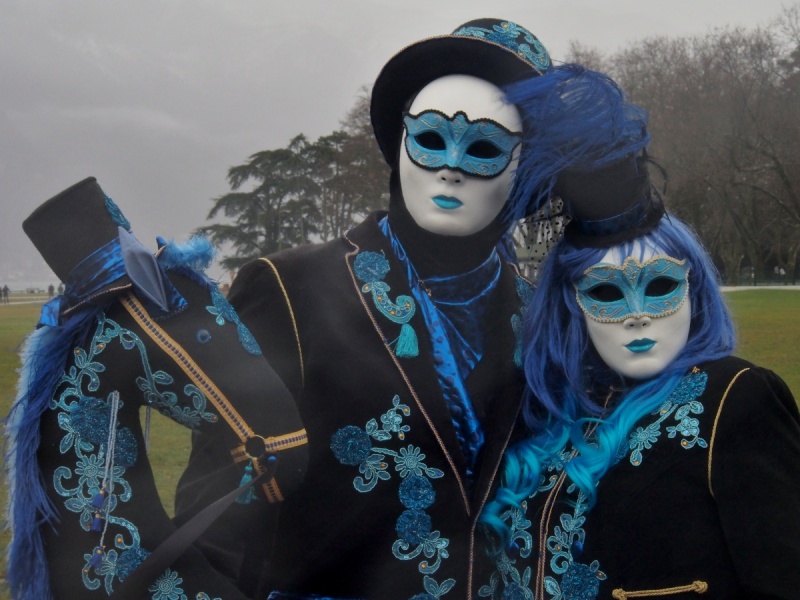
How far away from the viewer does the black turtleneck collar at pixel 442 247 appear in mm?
2189

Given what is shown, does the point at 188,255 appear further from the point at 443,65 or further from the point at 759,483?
the point at 759,483

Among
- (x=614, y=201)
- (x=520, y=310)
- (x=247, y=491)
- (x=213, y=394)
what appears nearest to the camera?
(x=213, y=394)

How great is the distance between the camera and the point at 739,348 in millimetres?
2162

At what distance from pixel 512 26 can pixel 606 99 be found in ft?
1.18

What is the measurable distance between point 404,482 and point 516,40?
116cm

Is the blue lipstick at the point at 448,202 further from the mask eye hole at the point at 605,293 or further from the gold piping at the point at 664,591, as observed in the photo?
the gold piping at the point at 664,591

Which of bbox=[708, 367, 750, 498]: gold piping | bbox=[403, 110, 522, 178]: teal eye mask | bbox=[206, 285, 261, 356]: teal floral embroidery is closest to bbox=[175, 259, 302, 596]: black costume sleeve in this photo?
bbox=[206, 285, 261, 356]: teal floral embroidery

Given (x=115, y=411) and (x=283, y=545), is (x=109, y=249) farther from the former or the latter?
(x=283, y=545)

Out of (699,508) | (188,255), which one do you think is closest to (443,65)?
(188,255)

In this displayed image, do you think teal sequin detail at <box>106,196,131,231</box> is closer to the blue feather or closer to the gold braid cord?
the gold braid cord

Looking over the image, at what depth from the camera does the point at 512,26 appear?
2184 millimetres

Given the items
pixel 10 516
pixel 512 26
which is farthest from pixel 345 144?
pixel 10 516

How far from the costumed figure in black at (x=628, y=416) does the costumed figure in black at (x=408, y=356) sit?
10 centimetres

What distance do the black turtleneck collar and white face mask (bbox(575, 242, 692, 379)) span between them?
1.06 feet
